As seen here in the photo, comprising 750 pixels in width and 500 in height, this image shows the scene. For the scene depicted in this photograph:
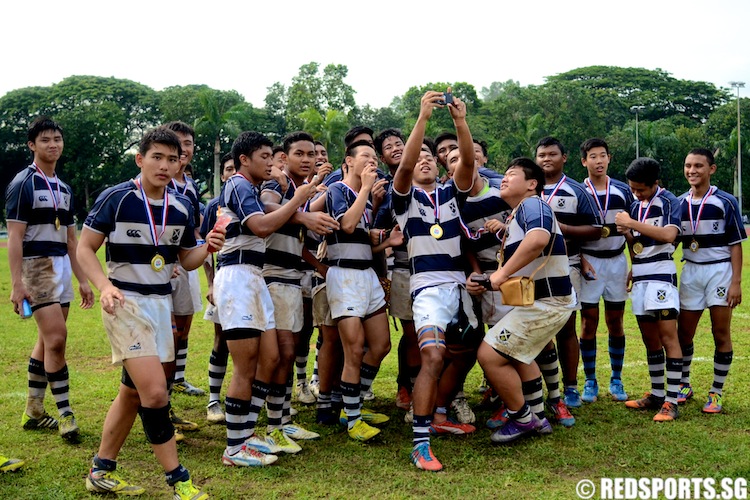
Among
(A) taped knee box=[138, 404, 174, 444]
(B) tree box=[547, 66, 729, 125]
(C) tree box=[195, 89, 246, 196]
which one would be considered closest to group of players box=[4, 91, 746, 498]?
(A) taped knee box=[138, 404, 174, 444]

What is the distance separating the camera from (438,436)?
6160 millimetres

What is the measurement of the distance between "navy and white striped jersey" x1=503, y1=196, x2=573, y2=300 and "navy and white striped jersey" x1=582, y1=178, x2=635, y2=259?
59.5 inches

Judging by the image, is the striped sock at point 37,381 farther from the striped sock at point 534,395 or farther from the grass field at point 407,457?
the striped sock at point 534,395

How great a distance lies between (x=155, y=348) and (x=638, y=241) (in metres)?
4.75

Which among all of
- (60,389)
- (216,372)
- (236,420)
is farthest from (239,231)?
(60,389)

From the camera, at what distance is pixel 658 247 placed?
22.4ft

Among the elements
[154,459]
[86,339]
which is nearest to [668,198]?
[154,459]

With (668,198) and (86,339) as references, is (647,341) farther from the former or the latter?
(86,339)

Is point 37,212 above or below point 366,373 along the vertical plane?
above

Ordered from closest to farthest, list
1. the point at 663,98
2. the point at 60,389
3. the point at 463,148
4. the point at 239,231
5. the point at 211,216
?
the point at 239,231
the point at 463,148
the point at 60,389
the point at 211,216
the point at 663,98

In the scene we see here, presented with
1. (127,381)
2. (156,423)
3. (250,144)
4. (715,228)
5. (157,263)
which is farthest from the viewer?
(715,228)

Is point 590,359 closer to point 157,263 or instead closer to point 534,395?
point 534,395

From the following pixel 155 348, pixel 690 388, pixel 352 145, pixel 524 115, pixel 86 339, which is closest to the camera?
pixel 155 348

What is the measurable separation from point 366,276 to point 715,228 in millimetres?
3563
